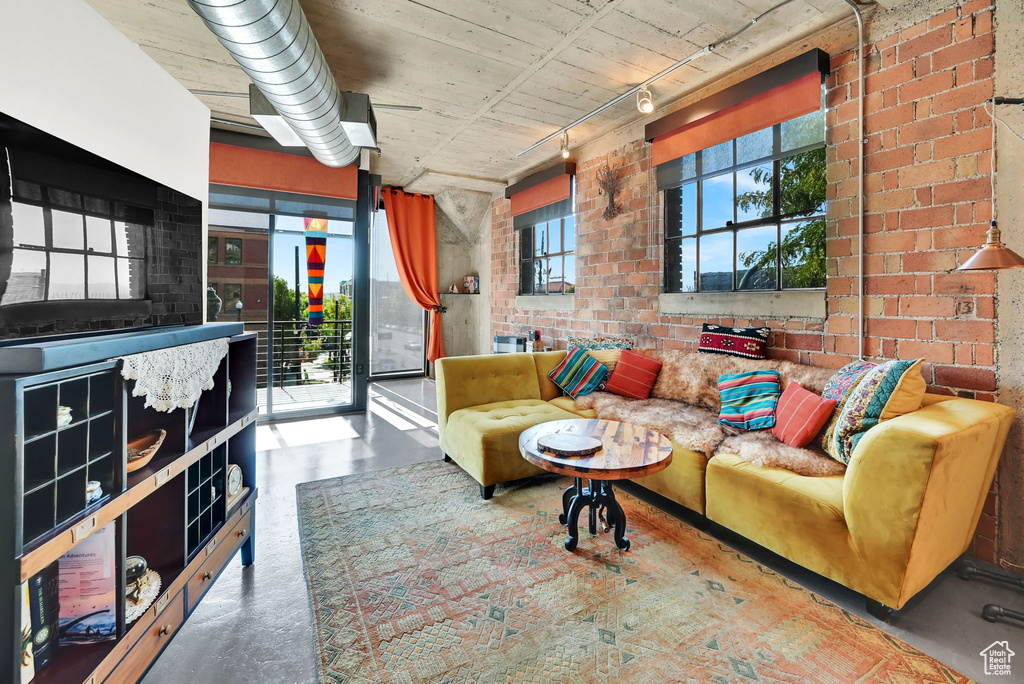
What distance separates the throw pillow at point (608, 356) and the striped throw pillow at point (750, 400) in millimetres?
1030

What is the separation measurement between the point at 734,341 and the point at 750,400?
1.80 feet

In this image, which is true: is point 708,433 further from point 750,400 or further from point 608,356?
point 608,356

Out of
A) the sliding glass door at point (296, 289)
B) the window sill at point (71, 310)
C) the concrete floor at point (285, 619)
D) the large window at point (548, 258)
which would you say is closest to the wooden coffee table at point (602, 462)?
the concrete floor at point (285, 619)

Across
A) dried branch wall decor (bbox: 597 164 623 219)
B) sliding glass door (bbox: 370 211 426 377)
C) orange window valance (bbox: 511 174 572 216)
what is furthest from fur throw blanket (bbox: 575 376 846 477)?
sliding glass door (bbox: 370 211 426 377)

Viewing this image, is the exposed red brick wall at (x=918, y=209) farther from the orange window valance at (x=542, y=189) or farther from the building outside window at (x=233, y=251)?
the building outside window at (x=233, y=251)

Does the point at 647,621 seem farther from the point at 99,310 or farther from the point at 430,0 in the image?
the point at 430,0

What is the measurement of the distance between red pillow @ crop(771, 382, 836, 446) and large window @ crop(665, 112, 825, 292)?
851mm

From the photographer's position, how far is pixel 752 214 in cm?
321

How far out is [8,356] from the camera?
2.94 feet

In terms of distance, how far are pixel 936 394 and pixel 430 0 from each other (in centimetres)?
332

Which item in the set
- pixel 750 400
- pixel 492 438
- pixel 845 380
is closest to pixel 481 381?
pixel 492 438

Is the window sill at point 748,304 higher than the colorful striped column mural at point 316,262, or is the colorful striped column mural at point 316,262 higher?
the colorful striped column mural at point 316,262

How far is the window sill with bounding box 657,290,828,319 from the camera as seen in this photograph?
9.18 feet

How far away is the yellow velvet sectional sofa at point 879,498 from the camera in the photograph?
1.59 m
